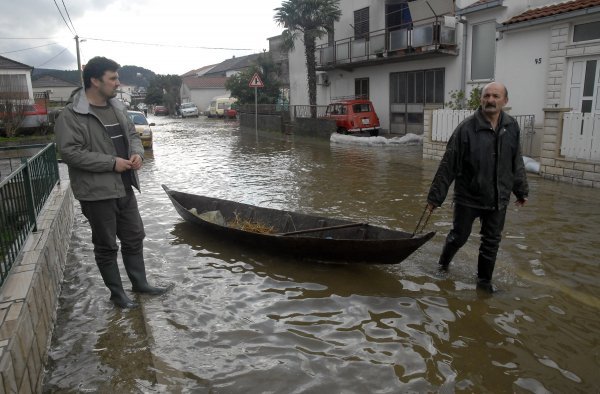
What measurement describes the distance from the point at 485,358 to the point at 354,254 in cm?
184

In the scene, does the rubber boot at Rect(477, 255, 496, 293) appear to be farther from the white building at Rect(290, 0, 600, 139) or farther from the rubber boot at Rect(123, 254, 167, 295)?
the white building at Rect(290, 0, 600, 139)

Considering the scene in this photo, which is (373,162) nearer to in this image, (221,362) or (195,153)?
(195,153)

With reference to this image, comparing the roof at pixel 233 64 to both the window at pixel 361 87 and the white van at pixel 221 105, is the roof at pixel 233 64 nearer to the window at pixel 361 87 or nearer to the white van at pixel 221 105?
the white van at pixel 221 105

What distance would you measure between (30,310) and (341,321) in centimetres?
256

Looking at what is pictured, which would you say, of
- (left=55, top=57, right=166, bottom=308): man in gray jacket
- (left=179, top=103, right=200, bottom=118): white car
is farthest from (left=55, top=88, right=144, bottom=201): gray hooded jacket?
(left=179, top=103, right=200, bottom=118): white car

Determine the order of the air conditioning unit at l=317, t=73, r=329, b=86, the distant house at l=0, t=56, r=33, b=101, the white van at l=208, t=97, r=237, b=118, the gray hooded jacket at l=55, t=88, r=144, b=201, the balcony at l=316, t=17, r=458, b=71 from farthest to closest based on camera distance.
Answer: the white van at l=208, t=97, r=237, b=118, the distant house at l=0, t=56, r=33, b=101, the air conditioning unit at l=317, t=73, r=329, b=86, the balcony at l=316, t=17, r=458, b=71, the gray hooded jacket at l=55, t=88, r=144, b=201

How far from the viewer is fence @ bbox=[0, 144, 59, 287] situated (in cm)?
362

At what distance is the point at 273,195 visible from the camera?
981 cm

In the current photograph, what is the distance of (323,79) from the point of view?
26.0m

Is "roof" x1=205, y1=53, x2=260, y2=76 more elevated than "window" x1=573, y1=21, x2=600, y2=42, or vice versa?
"roof" x1=205, y1=53, x2=260, y2=76

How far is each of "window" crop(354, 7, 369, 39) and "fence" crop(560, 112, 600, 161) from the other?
14.2 m

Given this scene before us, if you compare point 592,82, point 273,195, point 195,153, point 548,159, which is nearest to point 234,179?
point 273,195

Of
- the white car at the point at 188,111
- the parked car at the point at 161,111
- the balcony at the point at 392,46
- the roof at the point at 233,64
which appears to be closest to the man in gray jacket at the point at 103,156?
the balcony at the point at 392,46

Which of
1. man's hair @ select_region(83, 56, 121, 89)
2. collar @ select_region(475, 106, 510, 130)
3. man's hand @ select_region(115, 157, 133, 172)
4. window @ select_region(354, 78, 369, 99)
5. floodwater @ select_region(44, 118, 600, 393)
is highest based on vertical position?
window @ select_region(354, 78, 369, 99)
